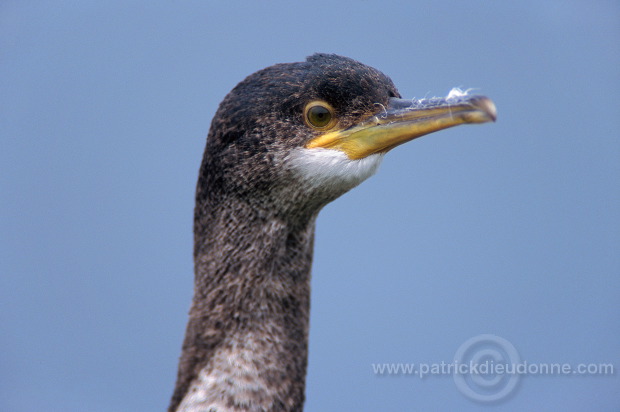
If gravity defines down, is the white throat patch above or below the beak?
below

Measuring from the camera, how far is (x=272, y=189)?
252 cm

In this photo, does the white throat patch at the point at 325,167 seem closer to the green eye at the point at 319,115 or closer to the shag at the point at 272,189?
the shag at the point at 272,189

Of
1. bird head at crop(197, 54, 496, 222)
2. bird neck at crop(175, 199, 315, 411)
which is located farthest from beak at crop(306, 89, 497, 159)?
bird neck at crop(175, 199, 315, 411)

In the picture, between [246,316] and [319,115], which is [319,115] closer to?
[319,115]

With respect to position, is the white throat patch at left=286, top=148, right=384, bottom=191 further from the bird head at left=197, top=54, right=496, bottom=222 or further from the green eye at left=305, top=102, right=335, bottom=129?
the green eye at left=305, top=102, right=335, bottom=129

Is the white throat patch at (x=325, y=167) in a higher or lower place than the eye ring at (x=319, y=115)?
lower

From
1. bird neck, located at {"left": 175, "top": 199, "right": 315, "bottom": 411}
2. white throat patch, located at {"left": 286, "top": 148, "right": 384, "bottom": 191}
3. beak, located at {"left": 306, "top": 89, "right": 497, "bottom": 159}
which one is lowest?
bird neck, located at {"left": 175, "top": 199, "right": 315, "bottom": 411}

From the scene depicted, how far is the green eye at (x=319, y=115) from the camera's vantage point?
8.27 feet

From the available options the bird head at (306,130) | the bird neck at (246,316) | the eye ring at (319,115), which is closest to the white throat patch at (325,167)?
the bird head at (306,130)

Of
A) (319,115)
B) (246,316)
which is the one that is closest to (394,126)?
(319,115)

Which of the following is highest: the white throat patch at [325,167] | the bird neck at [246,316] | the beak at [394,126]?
the beak at [394,126]

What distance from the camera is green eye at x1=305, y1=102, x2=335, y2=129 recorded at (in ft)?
8.27

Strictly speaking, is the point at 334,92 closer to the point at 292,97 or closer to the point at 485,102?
the point at 292,97

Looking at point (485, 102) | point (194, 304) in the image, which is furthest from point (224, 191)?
point (485, 102)
